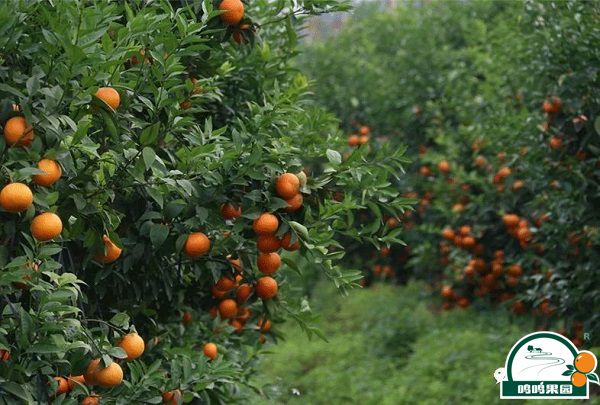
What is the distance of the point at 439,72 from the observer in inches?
378

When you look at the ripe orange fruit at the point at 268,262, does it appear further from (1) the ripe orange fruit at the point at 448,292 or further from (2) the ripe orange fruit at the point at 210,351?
(1) the ripe orange fruit at the point at 448,292

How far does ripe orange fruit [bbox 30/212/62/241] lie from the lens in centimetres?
224

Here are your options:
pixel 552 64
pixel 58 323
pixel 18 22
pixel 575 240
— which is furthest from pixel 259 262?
pixel 552 64

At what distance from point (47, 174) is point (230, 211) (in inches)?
26.4

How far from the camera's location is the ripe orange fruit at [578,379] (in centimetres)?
427

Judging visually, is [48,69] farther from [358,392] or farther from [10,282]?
[358,392]

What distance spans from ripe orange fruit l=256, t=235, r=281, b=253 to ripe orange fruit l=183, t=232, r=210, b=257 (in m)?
0.16

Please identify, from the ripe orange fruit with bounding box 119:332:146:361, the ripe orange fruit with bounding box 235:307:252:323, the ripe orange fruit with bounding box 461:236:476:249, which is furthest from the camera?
the ripe orange fruit with bounding box 461:236:476:249

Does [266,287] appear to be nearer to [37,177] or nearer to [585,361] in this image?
[37,177]

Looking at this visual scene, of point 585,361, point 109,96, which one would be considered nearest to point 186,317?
point 109,96

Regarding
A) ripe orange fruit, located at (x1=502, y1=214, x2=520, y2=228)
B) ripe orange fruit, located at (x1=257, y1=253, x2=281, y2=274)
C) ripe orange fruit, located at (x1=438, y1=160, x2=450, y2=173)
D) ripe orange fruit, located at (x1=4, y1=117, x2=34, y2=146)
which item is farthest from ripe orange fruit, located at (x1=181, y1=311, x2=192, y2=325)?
ripe orange fruit, located at (x1=438, y1=160, x2=450, y2=173)

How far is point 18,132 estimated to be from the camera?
2.26 m

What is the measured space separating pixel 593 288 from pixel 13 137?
3.39 metres

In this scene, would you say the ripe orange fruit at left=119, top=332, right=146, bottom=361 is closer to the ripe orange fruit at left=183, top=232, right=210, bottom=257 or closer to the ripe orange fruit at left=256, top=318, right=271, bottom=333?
the ripe orange fruit at left=183, top=232, right=210, bottom=257
